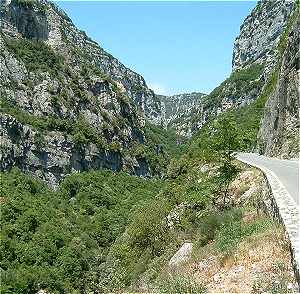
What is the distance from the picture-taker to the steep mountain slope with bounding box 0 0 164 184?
12525 cm

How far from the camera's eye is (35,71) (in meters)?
142

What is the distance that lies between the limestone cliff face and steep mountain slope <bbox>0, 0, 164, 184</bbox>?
7470 cm

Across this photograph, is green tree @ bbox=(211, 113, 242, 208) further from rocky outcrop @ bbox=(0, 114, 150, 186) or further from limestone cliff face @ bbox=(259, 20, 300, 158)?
rocky outcrop @ bbox=(0, 114, 150, 186)

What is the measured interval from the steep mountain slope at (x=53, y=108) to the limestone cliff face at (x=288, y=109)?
74.7m

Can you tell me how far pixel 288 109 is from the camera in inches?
2023

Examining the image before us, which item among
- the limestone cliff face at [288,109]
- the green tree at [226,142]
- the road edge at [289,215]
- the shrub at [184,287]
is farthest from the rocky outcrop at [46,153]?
the shrub at [184,287]

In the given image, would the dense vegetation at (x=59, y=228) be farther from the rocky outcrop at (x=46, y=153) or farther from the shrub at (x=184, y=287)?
the shrub at (x=184, y=287)

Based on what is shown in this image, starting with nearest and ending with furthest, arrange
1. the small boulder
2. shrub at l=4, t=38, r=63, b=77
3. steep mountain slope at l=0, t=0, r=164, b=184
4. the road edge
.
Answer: the road edge, the small boulder, steep mountain slope at l=0, t=0, r=164, b=184, shrub at l=4, t=38, r=63, b=77

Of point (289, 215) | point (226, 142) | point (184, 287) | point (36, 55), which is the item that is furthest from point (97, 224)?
point (184, 287)

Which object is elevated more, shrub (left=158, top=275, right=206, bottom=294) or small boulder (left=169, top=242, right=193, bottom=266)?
shrub (left=158, top=275, right=206, bottom=294)

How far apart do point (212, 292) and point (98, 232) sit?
316 feet

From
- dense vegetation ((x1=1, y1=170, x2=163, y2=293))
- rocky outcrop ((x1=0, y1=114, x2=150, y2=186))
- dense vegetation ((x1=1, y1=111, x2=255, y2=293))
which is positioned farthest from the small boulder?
rocky outcrop ((x1=0, y1=114, x2=150, y2=186))

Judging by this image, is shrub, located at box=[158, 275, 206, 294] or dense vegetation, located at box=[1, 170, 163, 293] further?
dense vegetation, located at box=[1, 170, 163, 293]

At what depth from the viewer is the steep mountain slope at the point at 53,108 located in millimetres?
125250
